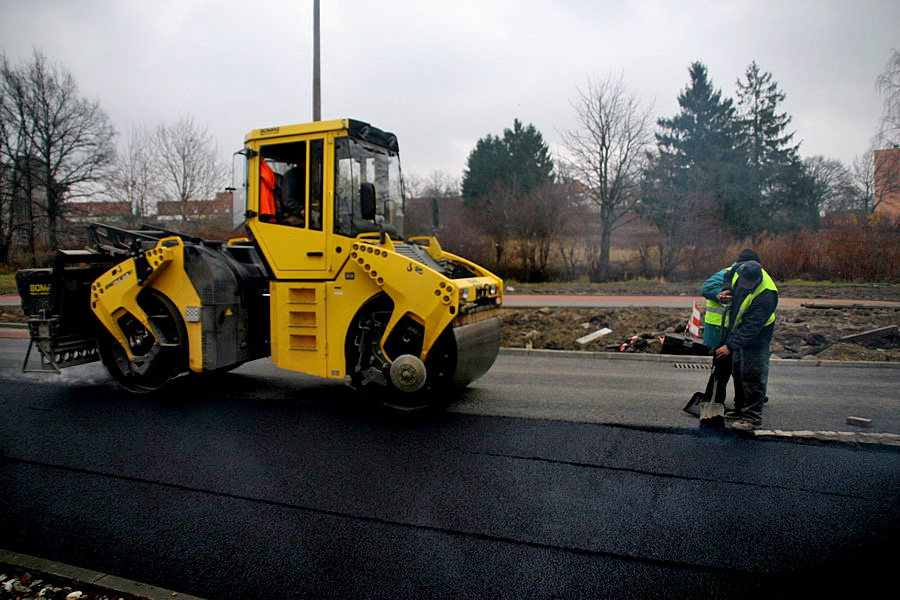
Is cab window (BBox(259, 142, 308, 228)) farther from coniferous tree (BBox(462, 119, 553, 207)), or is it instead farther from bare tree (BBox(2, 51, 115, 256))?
coniferous tree (BBox(462, 119, 553, 207))

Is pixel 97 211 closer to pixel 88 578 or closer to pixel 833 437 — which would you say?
pixel 88 578

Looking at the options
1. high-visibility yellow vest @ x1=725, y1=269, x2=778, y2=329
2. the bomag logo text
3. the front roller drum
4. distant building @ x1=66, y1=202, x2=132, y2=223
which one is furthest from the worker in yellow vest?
distant building @ x1=66, y1=202, x2=132, y2=223

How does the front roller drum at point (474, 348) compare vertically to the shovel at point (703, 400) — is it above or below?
above

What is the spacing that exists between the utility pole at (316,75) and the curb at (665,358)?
635 centimetres

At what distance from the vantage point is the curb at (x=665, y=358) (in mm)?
8430

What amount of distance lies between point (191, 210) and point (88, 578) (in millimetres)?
25807

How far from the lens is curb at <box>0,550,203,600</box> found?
9.08 feet

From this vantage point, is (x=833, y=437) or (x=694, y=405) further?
(x=694, y=405)

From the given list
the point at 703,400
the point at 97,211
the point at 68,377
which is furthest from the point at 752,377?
the point at 97,211

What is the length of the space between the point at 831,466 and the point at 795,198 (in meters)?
34.9

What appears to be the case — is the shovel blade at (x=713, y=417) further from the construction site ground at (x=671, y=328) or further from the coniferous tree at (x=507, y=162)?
the coniferous tree at (x=507, y=162)

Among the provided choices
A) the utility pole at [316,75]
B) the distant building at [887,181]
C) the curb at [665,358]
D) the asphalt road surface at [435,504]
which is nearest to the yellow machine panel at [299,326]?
the asphalt road surface at [435,504]

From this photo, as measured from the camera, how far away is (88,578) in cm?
287

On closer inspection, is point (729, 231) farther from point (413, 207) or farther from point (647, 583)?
point (647, 583)
